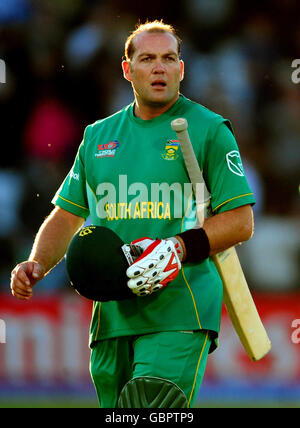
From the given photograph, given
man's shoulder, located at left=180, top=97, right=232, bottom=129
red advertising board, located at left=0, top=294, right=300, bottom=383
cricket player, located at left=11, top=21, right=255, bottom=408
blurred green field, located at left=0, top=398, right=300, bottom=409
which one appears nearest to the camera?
cricket player, located at left=11, top=21, right=255, bottom=408

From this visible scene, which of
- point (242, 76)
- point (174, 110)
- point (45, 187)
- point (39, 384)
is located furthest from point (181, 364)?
point (242, 76)

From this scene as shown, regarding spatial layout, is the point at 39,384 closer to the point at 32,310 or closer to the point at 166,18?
the point at 32,310

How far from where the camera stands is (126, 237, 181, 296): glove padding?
4102 mm

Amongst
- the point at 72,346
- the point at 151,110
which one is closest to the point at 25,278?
the point at 151,110

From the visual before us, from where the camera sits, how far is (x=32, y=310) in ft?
28.4

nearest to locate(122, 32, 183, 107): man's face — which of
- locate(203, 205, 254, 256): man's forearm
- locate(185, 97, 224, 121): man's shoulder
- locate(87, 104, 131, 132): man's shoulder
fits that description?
locate(185, 97, 224, 121): man's shoulder

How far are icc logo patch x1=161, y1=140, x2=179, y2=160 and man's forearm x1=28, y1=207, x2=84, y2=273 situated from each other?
2.28 feet

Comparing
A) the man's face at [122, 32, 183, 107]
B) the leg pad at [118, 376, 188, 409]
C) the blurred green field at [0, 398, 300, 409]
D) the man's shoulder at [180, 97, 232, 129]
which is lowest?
the blurred green field at [0, 398, 300, 409]

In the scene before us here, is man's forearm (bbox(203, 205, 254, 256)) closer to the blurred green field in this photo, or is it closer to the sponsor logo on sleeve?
the sponsor logo on sleeve

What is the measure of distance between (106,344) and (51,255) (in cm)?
55

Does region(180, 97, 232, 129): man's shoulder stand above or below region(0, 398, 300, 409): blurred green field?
above

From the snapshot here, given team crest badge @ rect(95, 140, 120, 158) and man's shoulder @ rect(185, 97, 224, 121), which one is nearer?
man's shoulder @ rect(185, 97, 224, 121)

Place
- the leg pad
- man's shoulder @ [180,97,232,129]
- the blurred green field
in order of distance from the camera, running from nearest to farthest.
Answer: the leg pad, man's shoulder @ [180,97,232,129], the blurred green field

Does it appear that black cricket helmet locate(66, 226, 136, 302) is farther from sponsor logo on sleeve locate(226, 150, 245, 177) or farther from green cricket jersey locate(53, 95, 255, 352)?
sponsor logo on sleeve locate(226, 150, 245, 177)
